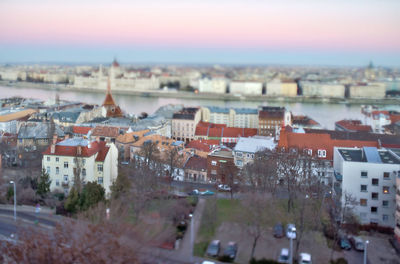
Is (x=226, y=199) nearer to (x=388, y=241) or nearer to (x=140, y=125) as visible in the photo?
(x=388, y=241)

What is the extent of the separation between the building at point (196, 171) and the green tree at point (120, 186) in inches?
55.3

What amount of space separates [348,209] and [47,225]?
283 centimetres

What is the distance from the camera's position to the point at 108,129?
8258 mm

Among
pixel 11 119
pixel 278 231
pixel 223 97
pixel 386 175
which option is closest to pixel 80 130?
pixel 11 119

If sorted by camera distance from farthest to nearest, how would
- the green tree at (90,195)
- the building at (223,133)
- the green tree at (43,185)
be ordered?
the building at (223,133)
the green tree at (43,185)
the green tree at (90,195)

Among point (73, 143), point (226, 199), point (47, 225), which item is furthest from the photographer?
point (73, 143)

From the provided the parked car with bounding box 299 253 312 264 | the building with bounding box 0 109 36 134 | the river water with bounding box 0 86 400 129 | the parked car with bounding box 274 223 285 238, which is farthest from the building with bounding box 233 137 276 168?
the river water with bounding box 0 86 400 129

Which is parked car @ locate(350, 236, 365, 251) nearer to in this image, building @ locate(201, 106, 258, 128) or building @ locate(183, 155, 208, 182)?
building @ locate(183, 155, 208, 182)

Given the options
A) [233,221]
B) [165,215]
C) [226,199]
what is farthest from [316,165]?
[165,215]

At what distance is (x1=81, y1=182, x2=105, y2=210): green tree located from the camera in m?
4.34

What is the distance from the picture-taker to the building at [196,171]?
6109mm

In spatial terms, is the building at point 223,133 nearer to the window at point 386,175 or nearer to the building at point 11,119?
the building at point 11,119

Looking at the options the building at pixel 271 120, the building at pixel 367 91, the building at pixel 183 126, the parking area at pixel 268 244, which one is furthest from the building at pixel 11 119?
the building at pixel 367 91

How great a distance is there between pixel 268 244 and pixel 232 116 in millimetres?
8549
